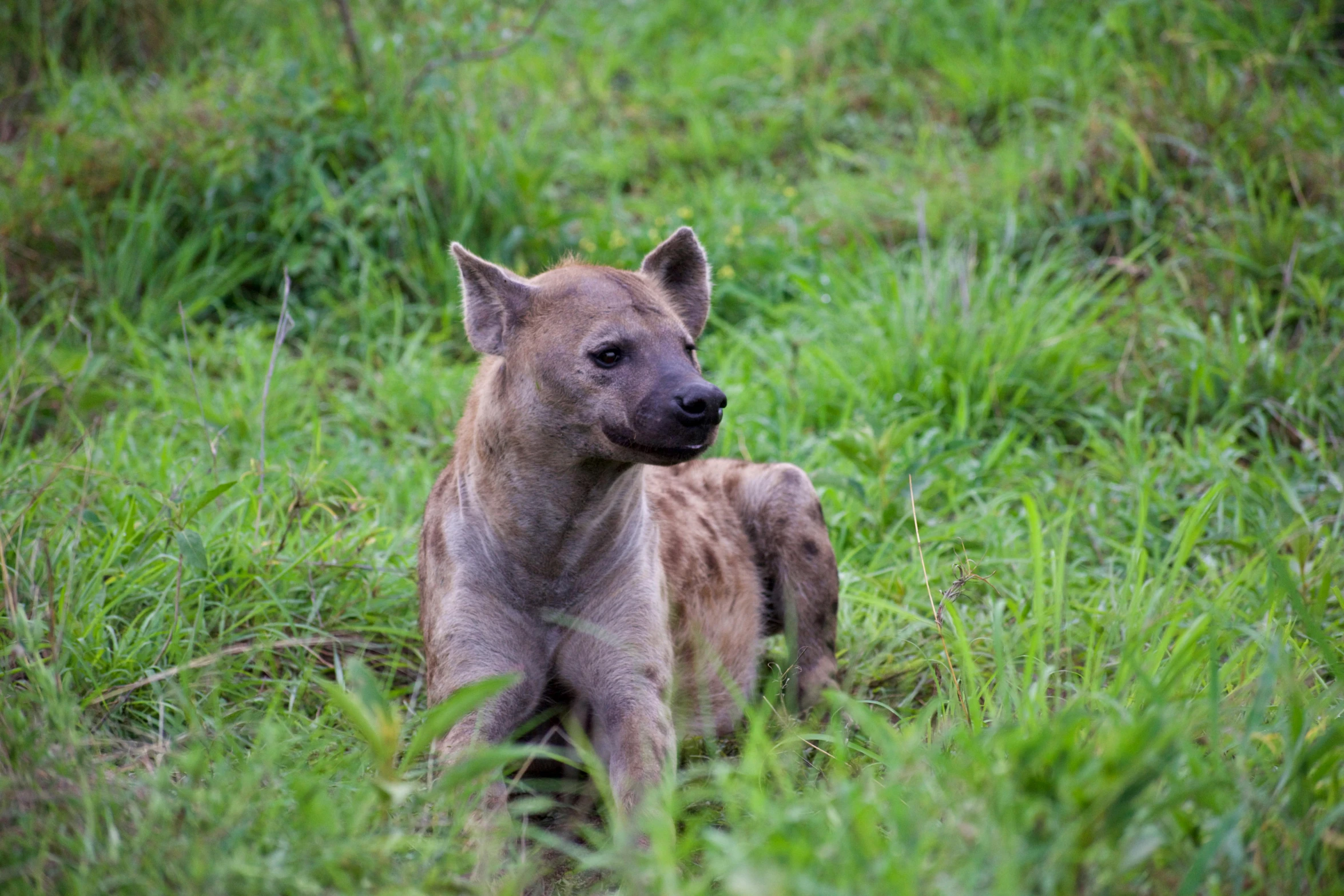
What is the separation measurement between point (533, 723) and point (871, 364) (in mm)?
2826

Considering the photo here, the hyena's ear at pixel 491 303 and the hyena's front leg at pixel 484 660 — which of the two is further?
the hyena's ear at pixel 491 303

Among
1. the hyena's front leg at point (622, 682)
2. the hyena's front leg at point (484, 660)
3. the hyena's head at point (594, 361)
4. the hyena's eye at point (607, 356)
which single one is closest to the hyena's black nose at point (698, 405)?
the hyena's head at point (594, 361)

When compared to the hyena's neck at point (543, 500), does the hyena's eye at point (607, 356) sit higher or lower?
higher

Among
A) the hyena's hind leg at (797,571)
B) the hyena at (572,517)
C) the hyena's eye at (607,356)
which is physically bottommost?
the hyena's hind leg at (797,571)

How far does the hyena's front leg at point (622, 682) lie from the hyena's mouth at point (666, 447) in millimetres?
454

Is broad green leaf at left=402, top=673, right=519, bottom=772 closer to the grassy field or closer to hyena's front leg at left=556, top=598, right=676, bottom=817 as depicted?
the grassy field

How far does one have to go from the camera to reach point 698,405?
2908mm

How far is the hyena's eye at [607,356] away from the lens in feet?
10.1

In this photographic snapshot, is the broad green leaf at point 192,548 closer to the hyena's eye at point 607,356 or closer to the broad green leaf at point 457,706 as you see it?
the hyena's eye at point 607,356

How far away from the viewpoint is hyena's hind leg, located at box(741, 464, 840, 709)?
3.74 meters

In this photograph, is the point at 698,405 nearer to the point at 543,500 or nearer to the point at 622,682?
the point at 543,500

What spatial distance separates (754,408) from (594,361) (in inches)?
86.7

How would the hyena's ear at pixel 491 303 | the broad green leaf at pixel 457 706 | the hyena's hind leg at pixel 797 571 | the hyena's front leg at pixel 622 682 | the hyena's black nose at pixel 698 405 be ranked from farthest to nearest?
the hyena's hind leg at pixel 797 571, the hyena's ear at pixel 491 303, the hyena's front leg at pixel 622 682, the hyena's black nose at pixel 698 405, the broad green leaf at pixel 457 706

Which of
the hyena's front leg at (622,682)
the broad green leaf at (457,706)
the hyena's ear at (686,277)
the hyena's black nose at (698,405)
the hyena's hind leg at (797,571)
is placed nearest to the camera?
the broad green leaf at (457,706)
